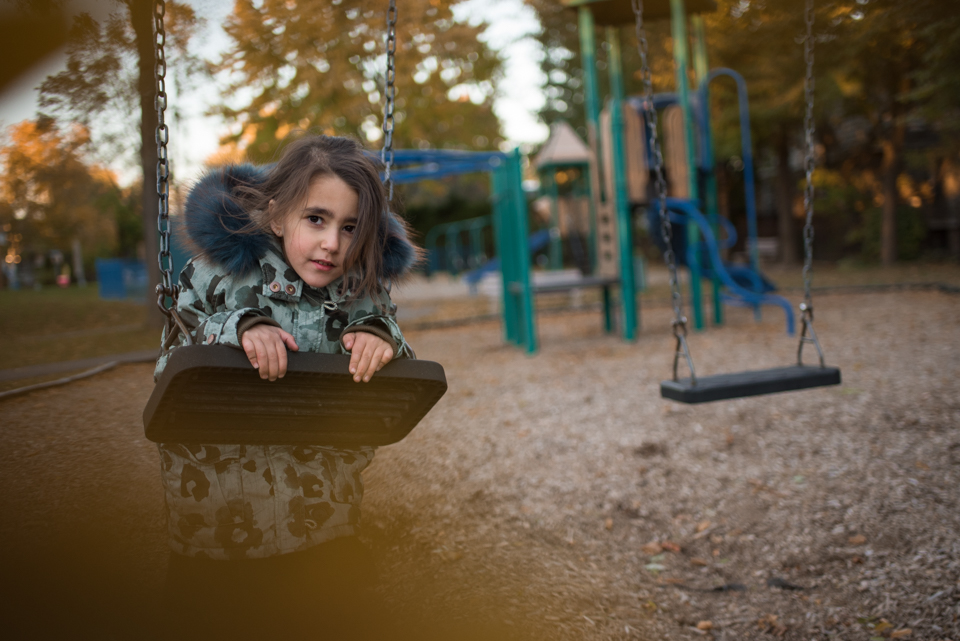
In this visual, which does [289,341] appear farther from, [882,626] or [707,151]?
[707,151]

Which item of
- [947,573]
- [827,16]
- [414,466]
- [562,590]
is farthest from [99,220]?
[827,16]

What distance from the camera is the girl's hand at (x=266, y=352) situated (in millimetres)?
1308

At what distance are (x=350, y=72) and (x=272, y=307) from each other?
20.6 feet

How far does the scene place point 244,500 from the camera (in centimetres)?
158

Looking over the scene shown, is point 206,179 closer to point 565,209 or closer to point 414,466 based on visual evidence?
point 414,466

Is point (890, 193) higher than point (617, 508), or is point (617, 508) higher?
point (890, 193)

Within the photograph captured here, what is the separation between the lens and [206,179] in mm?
1658

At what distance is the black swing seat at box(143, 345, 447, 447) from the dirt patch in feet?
1.14

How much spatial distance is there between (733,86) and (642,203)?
28.9 ft

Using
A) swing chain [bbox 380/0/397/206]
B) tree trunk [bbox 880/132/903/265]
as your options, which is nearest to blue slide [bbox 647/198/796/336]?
swing chain [bbox 380/0/397/206]

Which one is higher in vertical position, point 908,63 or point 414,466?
point 908,63

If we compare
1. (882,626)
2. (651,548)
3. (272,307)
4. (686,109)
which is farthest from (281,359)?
(686,109)

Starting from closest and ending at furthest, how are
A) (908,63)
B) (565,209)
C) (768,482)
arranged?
(768,482) → (908,63) → (565,209)

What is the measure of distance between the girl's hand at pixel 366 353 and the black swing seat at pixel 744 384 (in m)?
1.31
